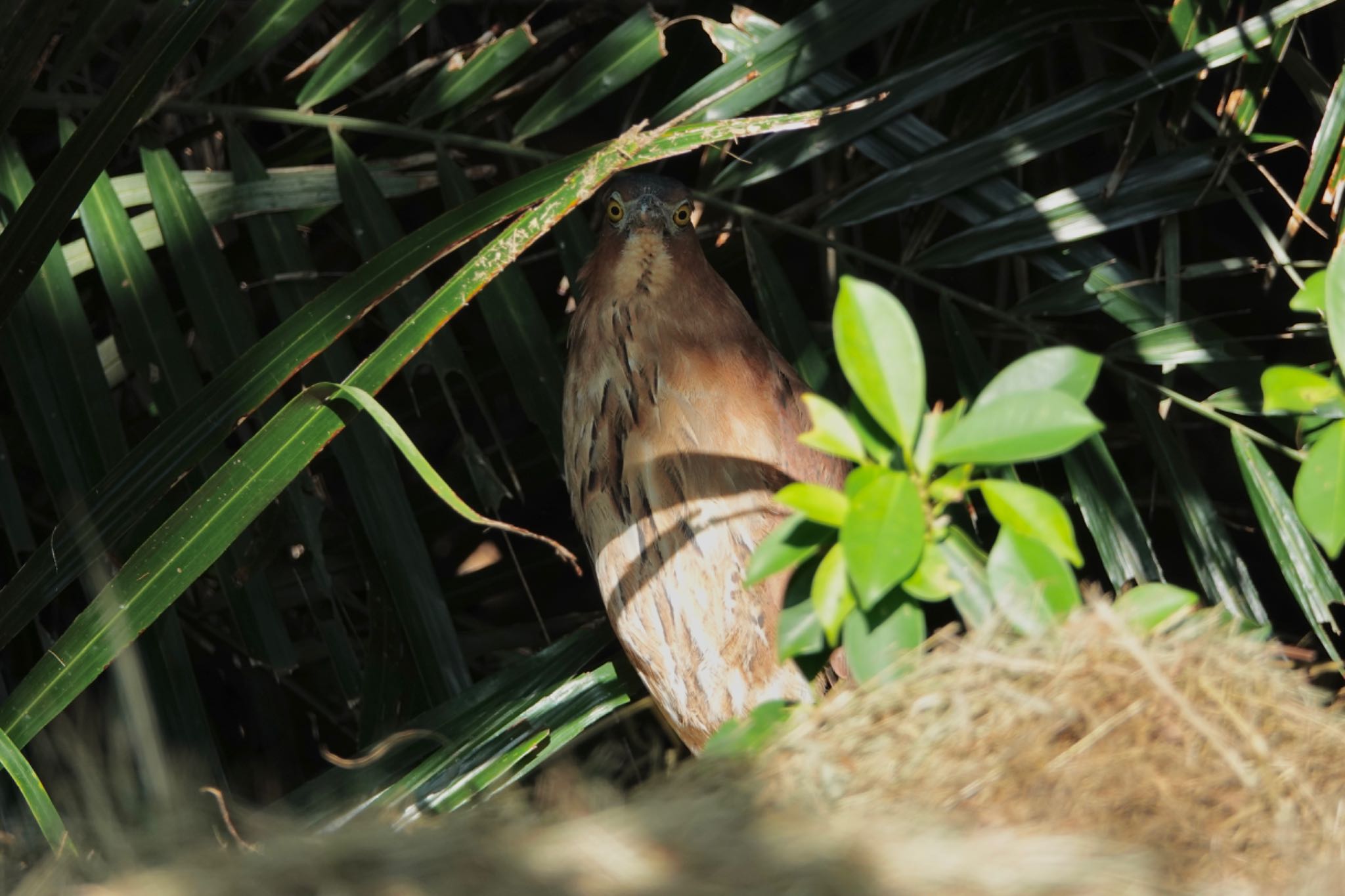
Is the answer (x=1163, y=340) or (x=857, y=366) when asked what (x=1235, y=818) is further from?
(x=1163, y=340)

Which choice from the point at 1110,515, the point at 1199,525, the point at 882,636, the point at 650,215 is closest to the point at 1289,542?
the point at 1199,525

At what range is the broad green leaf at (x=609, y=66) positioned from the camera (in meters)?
2.00

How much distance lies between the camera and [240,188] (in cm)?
206

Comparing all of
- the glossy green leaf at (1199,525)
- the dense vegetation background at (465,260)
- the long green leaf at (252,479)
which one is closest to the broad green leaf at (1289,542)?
the dense vegetation background at (465,260)

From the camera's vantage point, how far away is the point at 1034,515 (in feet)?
2.79

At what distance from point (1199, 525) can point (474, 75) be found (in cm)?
149

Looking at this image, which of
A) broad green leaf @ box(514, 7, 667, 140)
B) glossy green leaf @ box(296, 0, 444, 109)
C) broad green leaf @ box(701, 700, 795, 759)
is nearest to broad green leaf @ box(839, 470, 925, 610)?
broad green leaf @ box(701, 700, 795, 759)

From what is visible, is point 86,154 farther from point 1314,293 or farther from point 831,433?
point 1314,293

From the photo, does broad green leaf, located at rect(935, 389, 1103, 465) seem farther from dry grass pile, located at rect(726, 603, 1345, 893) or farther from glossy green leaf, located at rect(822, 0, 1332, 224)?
glossy green leaf, located at rect(822, 0, 1332, 224)

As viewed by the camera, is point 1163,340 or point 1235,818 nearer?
point 1235,818

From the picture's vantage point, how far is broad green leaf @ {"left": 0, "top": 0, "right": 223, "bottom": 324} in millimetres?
1326

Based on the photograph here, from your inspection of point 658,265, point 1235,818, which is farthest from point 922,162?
point 1235,818

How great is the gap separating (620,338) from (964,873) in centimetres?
154

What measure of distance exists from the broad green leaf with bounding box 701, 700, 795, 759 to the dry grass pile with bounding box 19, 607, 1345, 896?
3 cm
